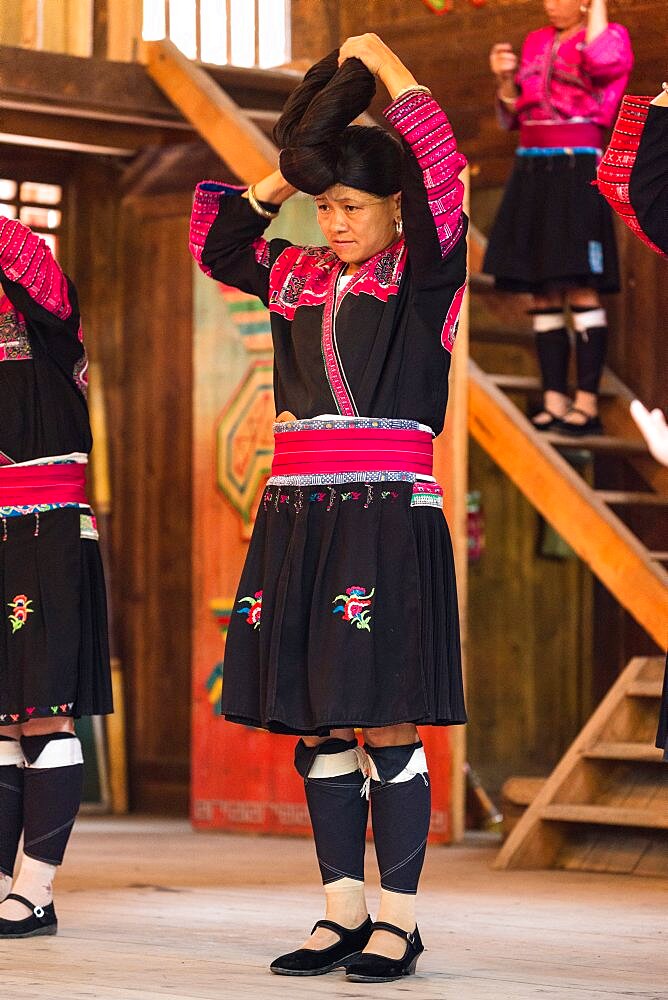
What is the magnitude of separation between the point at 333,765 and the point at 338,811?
0.08 meters

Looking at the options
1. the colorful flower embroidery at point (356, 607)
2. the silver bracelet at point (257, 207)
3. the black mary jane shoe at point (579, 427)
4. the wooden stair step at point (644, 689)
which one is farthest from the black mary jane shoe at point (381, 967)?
the black mary jane shoe at point (579, 427)

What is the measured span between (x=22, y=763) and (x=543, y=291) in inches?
103

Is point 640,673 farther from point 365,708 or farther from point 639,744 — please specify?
point 365,708

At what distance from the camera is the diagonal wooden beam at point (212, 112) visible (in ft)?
18.3

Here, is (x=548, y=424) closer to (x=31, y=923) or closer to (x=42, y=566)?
(x=42, y=566)

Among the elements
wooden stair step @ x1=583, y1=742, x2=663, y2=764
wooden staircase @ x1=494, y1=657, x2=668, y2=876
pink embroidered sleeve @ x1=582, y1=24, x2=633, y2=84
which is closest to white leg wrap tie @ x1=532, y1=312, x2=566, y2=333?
pink embroidered sleeve @ x1=582, y1=24, x2=633, y2=84

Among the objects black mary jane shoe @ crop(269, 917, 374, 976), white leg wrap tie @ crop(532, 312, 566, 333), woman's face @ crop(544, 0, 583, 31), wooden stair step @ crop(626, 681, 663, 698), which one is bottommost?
wooden stair step @ crop(626, 681, 663, 698)

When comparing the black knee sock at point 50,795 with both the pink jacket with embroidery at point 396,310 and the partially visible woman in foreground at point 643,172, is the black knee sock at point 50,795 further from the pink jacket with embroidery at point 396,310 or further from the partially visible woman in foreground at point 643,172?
the partially visible woman in foreground at point 643,172

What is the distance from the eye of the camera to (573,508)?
201 inches

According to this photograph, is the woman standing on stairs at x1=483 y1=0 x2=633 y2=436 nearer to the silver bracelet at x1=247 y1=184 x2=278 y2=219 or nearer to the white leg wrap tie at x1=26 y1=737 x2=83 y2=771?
the silver bracelet at x1=247 y1=184 x2=278 y2=219

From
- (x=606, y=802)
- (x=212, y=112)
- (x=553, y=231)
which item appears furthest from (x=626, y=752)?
(x=212, y=112)

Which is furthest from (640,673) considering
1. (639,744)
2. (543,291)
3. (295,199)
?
(295,199)

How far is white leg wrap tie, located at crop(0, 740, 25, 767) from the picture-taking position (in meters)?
3.45

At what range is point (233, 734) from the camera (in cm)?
571
